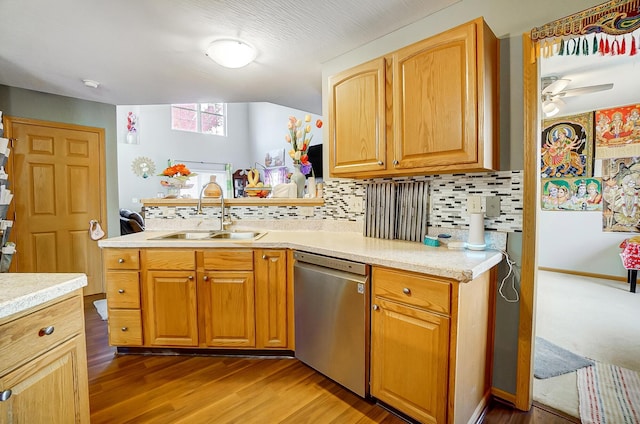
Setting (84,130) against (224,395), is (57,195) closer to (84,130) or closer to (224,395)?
(84,130)

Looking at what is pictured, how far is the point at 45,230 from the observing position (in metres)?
3.29

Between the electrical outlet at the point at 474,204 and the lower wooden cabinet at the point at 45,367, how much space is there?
1.90 metres

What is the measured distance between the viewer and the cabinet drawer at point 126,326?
2135mm

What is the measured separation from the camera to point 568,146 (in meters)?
4.42

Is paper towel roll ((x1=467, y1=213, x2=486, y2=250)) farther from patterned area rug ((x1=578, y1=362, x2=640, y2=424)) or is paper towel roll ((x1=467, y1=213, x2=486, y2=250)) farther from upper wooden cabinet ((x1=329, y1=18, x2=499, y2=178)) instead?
patterned area rug ((x1=578, y1=362, x2=640, y2=424))

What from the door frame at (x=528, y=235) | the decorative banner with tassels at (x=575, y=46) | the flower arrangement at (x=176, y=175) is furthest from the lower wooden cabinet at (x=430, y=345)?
the flower arrangement at (x=176, y=175)

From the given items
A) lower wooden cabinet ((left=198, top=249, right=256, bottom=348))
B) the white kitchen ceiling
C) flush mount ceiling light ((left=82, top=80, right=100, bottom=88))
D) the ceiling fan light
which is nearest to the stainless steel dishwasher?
lower wooden cabinet ((left=198, top=249, right=256, bottom=348))

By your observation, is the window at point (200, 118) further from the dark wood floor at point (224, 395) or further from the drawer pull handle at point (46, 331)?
the drawer pull handle at point (46, 331)

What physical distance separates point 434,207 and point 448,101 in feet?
2.20

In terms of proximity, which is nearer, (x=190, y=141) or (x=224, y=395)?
(x=224, y=395)

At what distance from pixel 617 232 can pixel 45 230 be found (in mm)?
7109

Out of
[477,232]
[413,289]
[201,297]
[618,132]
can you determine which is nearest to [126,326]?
[201,297]

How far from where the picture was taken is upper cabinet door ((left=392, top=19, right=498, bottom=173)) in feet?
4.85

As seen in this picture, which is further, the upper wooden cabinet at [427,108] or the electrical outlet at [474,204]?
the electrical outlet at [474,204]
